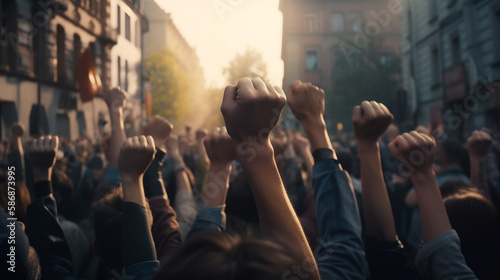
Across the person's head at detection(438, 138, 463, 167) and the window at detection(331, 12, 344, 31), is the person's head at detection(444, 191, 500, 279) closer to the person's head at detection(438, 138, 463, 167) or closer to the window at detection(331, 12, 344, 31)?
the person's head at detection(438, 138, 463, 167)

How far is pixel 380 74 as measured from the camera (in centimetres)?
2667

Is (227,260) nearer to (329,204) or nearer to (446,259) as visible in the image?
(329,204)

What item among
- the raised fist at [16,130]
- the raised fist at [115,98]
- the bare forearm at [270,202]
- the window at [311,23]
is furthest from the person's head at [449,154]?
the window at [311,23]

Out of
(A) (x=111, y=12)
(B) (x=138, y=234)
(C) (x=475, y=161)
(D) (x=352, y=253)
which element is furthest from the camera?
(C) (x=475, y=161)

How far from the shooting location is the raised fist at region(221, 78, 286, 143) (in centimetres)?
85

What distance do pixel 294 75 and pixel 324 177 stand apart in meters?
31.2

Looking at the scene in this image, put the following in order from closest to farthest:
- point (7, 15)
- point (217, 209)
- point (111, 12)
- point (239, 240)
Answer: point (239, 240), point (217, 209), point (111, 12), point (7, 15)

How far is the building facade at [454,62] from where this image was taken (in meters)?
11.2

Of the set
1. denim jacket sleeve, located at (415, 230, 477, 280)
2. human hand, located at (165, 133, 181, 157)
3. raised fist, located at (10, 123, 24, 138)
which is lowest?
denim jacket sleeve, located at (415, 230, 477, 280)

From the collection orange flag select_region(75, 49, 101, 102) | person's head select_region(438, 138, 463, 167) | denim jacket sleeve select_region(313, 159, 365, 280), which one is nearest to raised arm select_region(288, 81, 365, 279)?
denim jacket sleeve select_region(313, 159, 365, 280)

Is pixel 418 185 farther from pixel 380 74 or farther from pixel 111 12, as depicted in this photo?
pixel 380 74

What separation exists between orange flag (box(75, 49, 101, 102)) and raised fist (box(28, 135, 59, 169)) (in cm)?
127

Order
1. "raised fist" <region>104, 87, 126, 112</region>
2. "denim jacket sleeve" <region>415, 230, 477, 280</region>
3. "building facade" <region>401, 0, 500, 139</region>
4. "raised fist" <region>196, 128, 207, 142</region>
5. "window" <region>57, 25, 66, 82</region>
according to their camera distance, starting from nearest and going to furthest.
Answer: "denim jacket sleeve" <region>415, 230, 477, 280</region>
"raised fist" <region>104, 87, 126, 112</region>
"window" <region>57, 25, 66, 82</region>
"raised fist" <region>196, 128, 207, 142</region>
"building facade" <region>401, 0, 500, 139</region>

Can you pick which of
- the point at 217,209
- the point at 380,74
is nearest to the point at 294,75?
the point at 380,74
